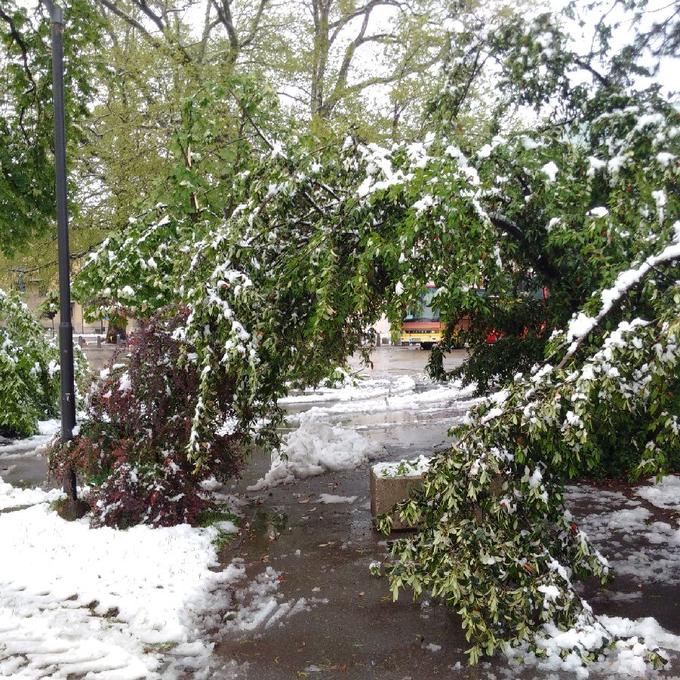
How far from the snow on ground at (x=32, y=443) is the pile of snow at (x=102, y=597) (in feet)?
15.1

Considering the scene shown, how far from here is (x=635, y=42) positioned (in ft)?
25.6

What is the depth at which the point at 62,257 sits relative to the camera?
663 centimetres

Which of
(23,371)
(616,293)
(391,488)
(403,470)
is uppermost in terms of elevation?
(616,293)

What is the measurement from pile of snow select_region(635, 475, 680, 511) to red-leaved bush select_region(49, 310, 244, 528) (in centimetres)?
440

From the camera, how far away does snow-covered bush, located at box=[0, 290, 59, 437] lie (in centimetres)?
1027

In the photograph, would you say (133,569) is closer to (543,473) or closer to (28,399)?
(543,473)

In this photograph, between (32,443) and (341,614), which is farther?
(32,443)

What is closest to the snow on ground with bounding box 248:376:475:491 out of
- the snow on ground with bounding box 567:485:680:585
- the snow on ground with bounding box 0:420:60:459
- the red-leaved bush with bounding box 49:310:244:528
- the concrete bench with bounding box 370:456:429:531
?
the concrete bench with bounding box 370:456:429:531

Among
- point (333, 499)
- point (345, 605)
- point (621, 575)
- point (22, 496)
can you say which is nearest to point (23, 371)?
point (22, 496)

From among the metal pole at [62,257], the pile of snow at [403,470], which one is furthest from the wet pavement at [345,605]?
the metal pole at [62,257]

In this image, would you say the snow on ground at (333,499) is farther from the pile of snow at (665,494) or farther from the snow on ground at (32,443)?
the snow on ground at (32,443)

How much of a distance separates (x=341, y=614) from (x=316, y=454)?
4.46 metres

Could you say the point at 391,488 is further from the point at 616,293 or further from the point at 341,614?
the point at 616,293

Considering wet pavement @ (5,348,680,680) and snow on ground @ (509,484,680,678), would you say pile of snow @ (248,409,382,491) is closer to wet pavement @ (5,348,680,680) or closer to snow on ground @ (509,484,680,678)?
wet pavement @ (5,348,680,680)
